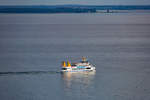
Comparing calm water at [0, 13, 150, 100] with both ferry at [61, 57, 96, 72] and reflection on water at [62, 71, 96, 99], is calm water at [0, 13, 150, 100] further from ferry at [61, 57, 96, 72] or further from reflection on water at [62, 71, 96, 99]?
ferry at [61, 57, 96, 72]

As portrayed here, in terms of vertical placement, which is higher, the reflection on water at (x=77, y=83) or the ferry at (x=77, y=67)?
the ferry at (x=77, y=67)

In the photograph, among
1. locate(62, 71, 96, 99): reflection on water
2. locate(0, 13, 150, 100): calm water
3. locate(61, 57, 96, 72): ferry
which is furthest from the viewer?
locate(61, 57, 96, 72): ferry

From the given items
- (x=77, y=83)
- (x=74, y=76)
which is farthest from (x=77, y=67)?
(x=77, y=83)

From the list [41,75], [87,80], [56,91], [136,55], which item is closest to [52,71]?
[41,75]

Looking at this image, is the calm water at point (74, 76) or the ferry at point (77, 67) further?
the ferry at point (77, 67)

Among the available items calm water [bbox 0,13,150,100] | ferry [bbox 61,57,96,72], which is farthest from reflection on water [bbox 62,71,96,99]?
ferry [bbox 61,57,96,72]

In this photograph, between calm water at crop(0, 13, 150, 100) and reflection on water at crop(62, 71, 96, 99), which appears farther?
reflection on water at crop(62, 71, 96, 99)

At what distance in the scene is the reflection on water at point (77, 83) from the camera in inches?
650

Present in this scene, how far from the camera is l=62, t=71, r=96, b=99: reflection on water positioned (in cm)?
1650

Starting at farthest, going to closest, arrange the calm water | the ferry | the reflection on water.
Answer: the ferry → the reflection on water → the calm water

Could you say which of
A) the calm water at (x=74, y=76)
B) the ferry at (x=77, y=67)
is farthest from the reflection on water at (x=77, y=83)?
the ferry at (x=77, y=67)

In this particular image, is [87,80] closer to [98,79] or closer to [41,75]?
[98,79]

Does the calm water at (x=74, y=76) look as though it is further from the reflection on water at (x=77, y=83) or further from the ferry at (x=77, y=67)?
the ferry at (x=77, y=67)

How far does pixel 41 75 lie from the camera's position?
19516 millimetres
